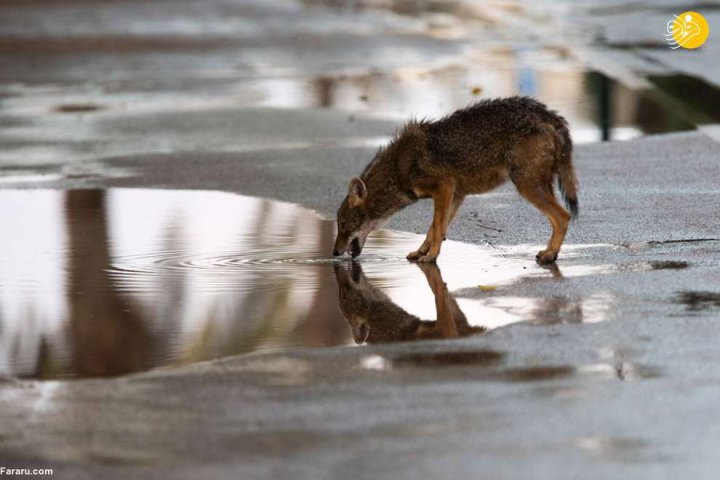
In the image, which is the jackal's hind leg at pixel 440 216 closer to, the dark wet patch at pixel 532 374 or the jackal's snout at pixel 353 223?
the jackal's snout at pixel 353 223

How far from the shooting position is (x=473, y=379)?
6820mm

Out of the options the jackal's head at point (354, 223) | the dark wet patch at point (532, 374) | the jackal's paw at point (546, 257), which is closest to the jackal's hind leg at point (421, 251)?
the jackal's head at point (354, 223)

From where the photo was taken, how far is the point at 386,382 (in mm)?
6844

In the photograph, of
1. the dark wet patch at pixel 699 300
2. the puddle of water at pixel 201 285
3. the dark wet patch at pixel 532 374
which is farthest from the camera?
the dark wet patch at pixel 699 300

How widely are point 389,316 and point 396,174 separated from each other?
7.74ft

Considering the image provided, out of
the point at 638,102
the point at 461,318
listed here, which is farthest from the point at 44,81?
the point at 461,318

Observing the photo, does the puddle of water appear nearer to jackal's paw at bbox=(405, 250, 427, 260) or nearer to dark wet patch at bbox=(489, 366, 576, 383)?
jackal's paw at bbox=(405, 250, 427, 260)

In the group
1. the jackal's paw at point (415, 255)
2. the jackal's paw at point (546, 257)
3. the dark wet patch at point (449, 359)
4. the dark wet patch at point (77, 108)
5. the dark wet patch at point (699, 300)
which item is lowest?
the dark wet patch at point (77, 108)

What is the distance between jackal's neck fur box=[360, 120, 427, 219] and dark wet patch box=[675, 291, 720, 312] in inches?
104

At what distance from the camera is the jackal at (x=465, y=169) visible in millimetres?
10008

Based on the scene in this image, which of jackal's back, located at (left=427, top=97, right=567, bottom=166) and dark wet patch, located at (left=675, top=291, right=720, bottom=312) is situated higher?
→ jackal's back, located at (left=427, top=97, right=567, bottom=166)

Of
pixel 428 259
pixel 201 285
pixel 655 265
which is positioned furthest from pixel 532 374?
pixel 428 259

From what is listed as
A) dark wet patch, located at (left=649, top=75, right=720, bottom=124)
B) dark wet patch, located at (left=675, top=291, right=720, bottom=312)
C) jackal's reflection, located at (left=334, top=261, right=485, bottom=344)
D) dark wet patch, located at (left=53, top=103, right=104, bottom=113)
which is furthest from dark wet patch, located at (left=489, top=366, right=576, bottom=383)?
dark wet patch, located at (left=53, top=103, right=104, bottom=113)

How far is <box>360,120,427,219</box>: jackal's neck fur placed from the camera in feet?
34.6
